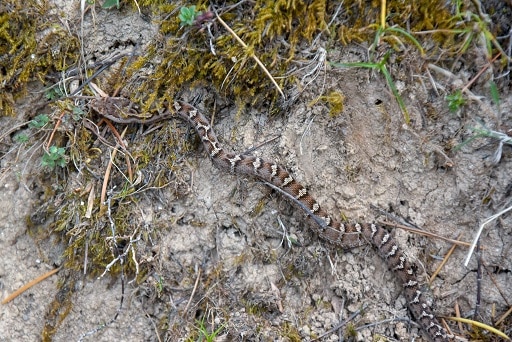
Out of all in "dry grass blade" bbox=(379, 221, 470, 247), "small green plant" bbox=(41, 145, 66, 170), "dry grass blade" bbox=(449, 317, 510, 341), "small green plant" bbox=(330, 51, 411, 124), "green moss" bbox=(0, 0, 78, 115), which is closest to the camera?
"small green plant" bbox=(330, 51, 411, 124)

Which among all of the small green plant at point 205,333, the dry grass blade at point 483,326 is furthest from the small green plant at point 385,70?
the small green plant at point 205,333

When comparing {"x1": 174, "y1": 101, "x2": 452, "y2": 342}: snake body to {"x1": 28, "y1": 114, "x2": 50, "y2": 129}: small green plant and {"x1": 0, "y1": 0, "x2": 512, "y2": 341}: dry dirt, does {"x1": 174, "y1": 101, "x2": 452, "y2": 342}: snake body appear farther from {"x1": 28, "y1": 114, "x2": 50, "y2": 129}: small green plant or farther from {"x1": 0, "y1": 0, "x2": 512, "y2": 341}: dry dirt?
{"x1": 28, "y1": 114, "x2": 50, "y2": 129}: small green plant

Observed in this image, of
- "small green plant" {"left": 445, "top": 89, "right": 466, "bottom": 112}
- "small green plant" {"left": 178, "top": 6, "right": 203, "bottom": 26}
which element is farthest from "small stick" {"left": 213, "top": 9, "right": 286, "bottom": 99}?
"small green plant" {"left": 445, "top": 89, "right": 466, "bottom": 112}

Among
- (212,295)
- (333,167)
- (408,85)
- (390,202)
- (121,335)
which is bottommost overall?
(121,335)

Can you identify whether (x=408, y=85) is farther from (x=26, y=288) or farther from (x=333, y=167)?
(x=26, y=288)

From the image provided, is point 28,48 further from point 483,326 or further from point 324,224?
point 483,326

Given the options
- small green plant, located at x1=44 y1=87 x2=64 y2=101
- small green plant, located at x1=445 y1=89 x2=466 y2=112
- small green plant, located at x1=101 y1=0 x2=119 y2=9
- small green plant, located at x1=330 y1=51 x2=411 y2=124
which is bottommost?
small green plant, located at x1=44 y1=87 x2=64 y2=101

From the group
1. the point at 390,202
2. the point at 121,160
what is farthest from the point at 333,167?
the point at 121,160

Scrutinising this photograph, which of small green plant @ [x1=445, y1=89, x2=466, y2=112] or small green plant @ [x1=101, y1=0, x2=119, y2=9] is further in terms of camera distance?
small green plant @ [x1=101, y1=0, x2=119, y2=9]
